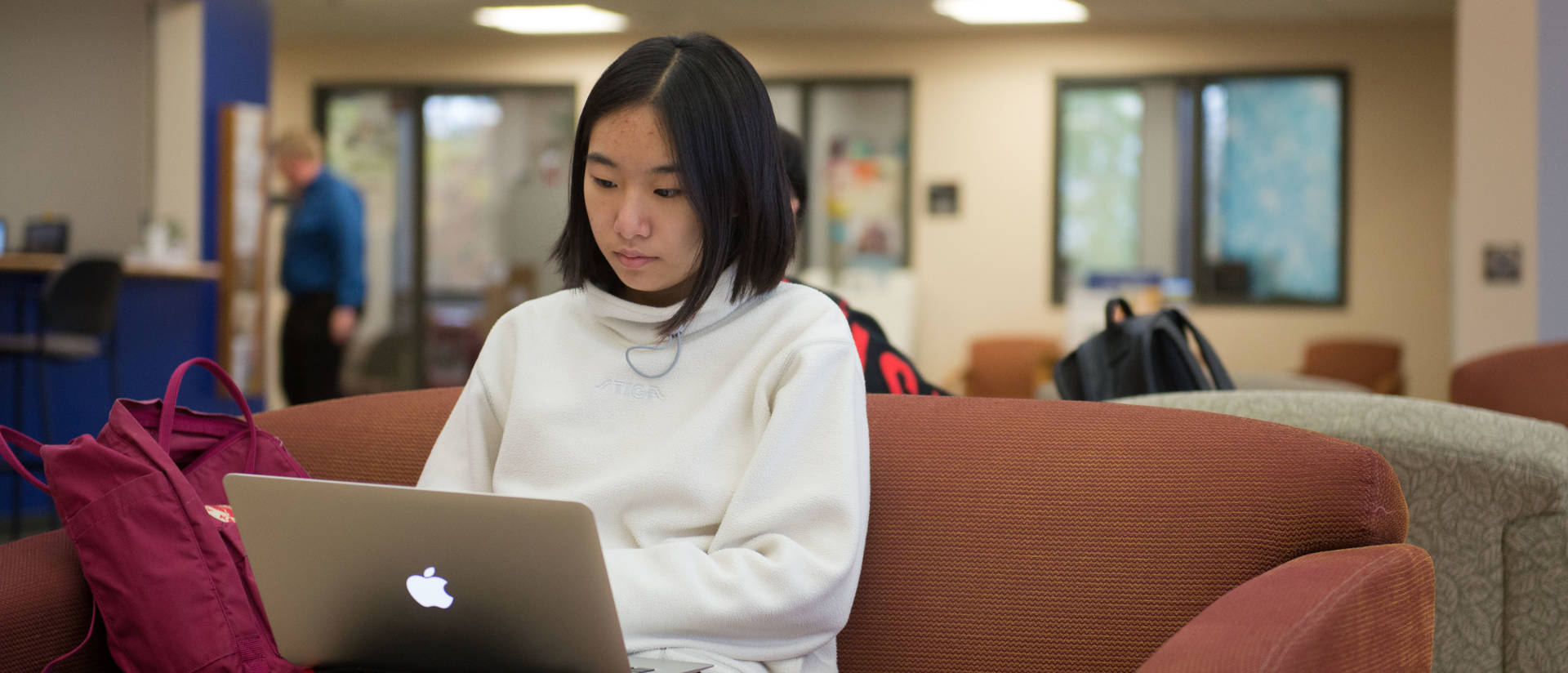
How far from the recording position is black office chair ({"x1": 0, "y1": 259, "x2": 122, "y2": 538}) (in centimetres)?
464

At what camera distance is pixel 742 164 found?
4.23ft

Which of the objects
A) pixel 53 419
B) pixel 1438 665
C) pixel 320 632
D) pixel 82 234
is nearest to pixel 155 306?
pixel 53 419

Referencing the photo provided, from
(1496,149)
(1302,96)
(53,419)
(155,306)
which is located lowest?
(53,419)

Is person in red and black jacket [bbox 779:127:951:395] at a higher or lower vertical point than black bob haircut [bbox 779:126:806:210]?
lower

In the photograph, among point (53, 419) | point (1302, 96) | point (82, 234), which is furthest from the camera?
point (1302, 96)

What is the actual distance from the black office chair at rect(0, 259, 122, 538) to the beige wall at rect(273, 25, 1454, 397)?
4272 millimetres

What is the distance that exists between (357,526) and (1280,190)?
7.73 m

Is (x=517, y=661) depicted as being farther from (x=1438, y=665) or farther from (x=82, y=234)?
(x=82, y=234)

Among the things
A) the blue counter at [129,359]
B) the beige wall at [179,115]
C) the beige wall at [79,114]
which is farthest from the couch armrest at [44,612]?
the beige wall at [79,114]

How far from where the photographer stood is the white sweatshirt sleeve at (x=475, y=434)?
1.43 meters

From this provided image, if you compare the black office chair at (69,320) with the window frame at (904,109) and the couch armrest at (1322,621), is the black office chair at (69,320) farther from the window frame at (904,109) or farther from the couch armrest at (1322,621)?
the couch armrest at (1322,621)

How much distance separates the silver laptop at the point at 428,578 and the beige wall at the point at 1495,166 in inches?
173

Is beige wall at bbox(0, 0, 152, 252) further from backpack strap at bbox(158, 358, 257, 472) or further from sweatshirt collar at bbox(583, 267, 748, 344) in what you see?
sweatshirt collar at bbox(583, 267, 748, 344)

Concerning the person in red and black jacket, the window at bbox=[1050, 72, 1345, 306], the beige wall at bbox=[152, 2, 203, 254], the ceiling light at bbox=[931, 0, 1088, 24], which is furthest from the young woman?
the window at bbox=[1050, 72, 1345, 306]
